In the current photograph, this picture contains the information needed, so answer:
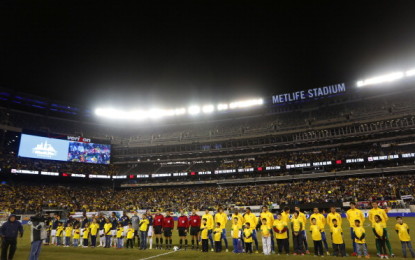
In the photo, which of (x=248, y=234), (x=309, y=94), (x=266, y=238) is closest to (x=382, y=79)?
(x=309, y=94)

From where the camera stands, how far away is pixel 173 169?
6975cm

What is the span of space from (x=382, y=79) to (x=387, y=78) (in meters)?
0.93

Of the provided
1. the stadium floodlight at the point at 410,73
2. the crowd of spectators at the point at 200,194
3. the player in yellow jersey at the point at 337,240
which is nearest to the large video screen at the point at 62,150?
the crowd of spectators at the point at 200,194

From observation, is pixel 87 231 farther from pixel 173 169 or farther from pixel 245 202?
pixel 173 169

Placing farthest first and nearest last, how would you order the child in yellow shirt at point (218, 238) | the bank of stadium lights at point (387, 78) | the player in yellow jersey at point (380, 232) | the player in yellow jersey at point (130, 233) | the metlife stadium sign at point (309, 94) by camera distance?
1. the metlife stadium sign at point (309, 94)
2. the bank of stadium lights at point (387, 78)
3. the player in yellow jersey at point (130, 233)
4. the child in yellow shirt at point (218, 238)
5. the player in yellow jersey at point (380, 232)

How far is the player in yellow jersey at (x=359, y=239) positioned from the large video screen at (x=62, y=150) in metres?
62.9

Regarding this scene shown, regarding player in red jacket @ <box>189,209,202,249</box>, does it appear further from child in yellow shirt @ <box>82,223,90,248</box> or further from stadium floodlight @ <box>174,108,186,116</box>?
stadium floodlight @ <box>174,108,186,116</box>

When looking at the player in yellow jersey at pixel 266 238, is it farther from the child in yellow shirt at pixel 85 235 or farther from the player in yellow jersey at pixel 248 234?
the child in yellow shirt at pixel 85 235

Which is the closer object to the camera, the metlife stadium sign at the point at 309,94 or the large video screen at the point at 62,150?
the large video screen at the point at 62,150

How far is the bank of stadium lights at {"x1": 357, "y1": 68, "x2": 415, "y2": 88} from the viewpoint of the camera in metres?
57.7

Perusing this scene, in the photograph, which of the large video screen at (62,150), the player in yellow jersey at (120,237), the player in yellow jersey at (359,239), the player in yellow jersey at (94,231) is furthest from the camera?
the large video screen at (62,150)

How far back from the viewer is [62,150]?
61969 mm

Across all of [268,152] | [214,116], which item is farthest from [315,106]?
[214,116]

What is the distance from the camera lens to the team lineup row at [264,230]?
12453 mm
